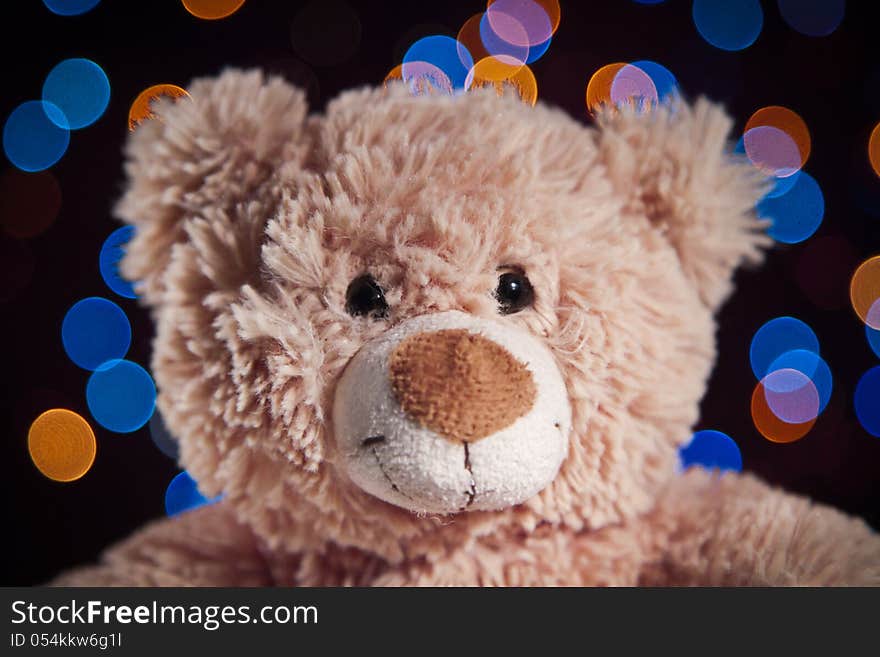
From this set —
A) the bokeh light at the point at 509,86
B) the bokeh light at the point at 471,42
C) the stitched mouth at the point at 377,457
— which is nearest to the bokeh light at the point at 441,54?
the bokeh light at the point at 471,42

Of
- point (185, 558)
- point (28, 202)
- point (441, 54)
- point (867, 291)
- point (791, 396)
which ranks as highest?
point (441, 54)

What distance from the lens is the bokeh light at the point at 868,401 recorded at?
79 cm

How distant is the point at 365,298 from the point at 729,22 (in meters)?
0.52

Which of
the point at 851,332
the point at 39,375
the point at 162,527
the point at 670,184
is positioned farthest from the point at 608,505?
the point at 39,375

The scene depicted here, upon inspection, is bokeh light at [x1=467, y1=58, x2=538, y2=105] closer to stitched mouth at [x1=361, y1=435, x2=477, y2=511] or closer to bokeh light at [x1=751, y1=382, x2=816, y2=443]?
stitched mouth at [x1=361, y1=435, x2=477, y2=511]

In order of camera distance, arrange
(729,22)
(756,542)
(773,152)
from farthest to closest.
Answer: (729,22) < (773,152) < (756,542)

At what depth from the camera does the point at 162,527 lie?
1.85 ft

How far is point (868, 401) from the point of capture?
795 mm

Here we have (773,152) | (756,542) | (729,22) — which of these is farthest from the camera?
(729,22)

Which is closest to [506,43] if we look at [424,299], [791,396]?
[424,299]

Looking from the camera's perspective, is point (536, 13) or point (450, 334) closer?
point (450, 334)

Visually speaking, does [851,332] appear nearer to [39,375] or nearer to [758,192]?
[758,192]

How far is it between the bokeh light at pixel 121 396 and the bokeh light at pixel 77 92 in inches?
9.8

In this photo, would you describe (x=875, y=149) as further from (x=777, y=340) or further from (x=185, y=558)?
(x=185, y=558)
